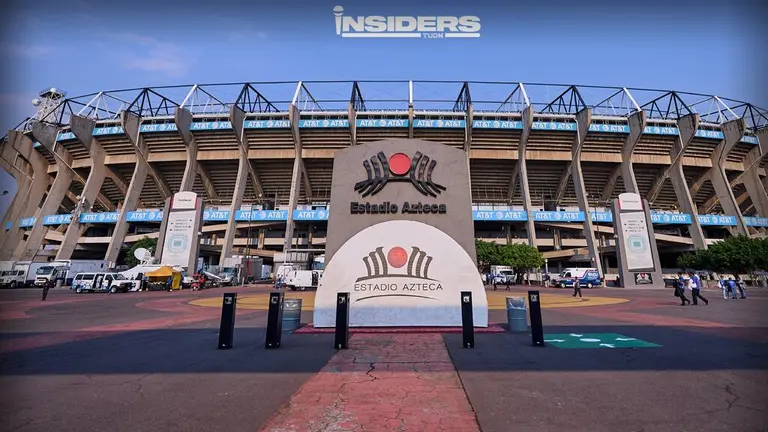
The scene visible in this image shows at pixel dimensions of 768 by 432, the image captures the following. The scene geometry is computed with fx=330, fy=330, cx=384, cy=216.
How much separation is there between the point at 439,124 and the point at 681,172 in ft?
122

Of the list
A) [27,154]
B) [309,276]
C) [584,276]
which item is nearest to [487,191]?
[584,276]

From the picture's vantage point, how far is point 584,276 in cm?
4069

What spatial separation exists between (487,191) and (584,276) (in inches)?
893

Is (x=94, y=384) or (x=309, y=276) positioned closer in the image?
(x=94, y=384)

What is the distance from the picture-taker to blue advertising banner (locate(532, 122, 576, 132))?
47.5m

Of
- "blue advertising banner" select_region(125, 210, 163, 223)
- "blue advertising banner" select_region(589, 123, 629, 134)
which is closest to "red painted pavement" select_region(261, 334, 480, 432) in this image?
"blue advertising banner" select_region(589, 123, 629, 134)

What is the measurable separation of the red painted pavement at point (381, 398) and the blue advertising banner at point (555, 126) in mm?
48136

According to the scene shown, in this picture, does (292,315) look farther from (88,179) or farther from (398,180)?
(88,179)

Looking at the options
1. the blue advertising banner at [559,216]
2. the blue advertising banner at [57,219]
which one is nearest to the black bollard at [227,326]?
the blue advertising banner at [559,216]

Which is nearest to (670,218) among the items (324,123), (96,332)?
(324,123)

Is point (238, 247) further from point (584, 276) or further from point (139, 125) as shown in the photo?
point (584, 276)

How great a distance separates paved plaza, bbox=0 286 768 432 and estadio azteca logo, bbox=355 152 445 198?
5.06 meters

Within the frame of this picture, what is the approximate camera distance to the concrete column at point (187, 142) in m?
47.1

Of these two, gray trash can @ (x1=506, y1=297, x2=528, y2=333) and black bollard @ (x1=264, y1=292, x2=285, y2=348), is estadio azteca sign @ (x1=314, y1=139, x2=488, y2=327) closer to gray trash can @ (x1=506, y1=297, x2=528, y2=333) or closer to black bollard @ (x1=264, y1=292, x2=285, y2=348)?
gray trash can @ (x1=506, y1=297, x2=528, y2=333)
